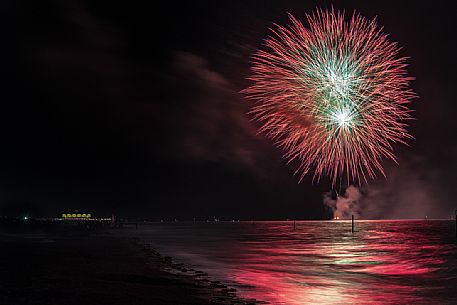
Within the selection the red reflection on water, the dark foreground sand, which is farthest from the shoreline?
the red reflection on water

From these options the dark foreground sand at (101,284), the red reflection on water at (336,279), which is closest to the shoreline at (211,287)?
the dark foreground sand at (101,284)

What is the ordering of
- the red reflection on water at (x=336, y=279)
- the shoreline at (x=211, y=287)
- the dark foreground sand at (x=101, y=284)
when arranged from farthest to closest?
the red reflection on water at (x=336, y=279)
the shoreline at (x=211, y=287)
the dark foreground sand at (x=101, y=284)

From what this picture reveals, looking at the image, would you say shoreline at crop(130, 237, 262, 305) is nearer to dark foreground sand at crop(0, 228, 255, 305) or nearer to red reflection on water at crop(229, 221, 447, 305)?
dark foreground sand at crop(0, 228, 255, 305)

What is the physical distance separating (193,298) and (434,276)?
18.5m

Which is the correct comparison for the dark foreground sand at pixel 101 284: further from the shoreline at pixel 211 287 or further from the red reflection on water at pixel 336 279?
the red reflection on water at pixel 336 279

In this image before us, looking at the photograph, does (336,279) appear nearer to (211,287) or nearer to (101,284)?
(211,287)

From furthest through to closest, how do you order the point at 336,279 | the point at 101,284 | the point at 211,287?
1. the point at 336,279
2. the point at 211,287
3. the point at 101,284

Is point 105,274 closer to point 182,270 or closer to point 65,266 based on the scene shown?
point 65,266

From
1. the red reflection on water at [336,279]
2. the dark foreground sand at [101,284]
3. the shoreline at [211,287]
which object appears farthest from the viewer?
the red reflection on water at [336,279]

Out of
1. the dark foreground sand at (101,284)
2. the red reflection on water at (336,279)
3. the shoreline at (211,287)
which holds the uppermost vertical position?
the dark foreground sand at (101,284)

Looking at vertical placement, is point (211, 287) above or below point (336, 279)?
above

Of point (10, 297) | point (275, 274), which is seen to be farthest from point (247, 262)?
point (10, 297)

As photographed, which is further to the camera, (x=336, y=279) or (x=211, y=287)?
(x=336, y=279)

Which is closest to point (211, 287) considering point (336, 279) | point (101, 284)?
point (101, 284)
